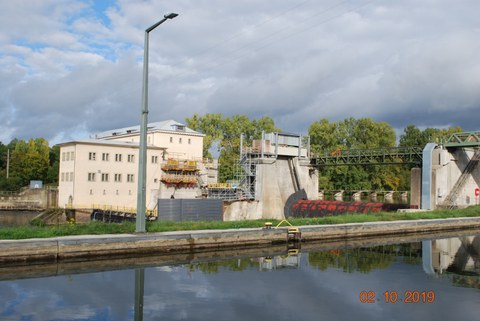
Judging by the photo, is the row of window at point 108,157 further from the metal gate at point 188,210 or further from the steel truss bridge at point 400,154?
the steel truss bridge at point 400,154

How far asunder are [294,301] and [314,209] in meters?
39.5

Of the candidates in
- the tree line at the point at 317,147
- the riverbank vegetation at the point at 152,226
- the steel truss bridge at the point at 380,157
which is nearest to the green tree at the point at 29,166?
the tree line at the point at 317,147

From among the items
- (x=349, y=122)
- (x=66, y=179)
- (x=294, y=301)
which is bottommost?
(x=294, y=301)

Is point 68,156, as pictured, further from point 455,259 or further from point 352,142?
point 352,142

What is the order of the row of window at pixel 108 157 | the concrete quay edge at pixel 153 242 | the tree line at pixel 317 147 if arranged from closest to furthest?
the concrete quay edge at pixel 153 242 → the row of window at pixel 108 157 → the tree line at pixel 317 147

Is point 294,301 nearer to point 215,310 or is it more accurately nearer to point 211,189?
point 215,310

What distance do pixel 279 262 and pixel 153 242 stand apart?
5250 mm

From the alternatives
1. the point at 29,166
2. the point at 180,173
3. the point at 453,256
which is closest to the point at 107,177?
the point at 180,173

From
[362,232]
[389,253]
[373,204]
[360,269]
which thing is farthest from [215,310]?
[373,204]

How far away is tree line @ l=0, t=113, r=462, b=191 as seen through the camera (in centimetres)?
9269

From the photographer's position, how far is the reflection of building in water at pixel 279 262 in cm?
1992

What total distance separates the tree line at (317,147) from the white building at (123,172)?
2297 centimetres

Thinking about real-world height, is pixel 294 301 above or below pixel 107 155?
below

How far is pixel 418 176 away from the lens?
50.2m
